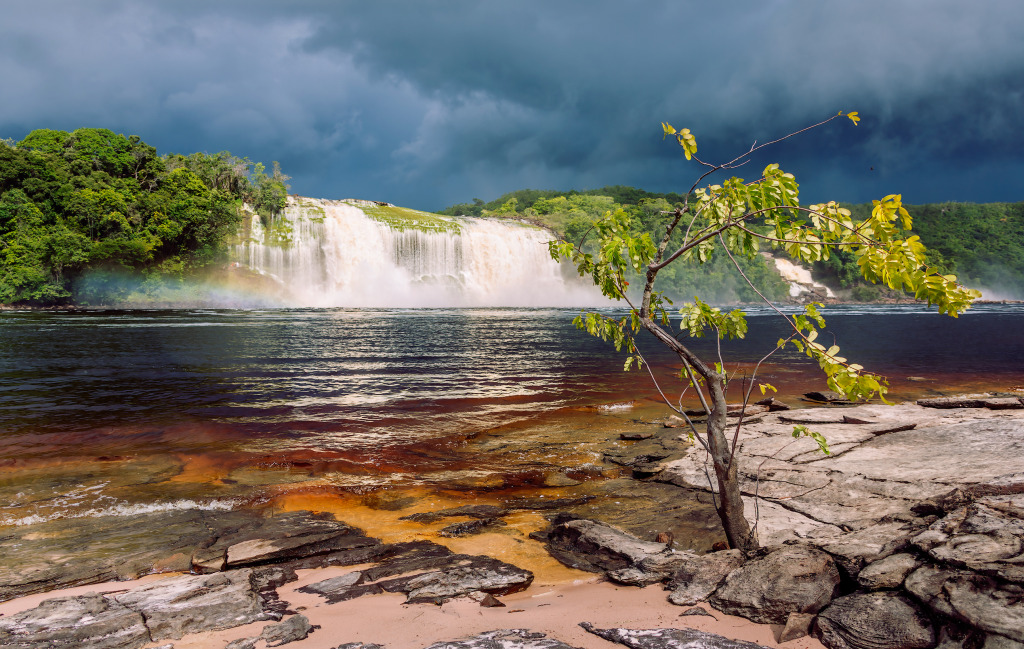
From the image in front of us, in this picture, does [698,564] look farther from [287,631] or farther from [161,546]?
[161,546]

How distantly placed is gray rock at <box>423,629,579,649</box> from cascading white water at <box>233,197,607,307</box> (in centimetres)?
5578

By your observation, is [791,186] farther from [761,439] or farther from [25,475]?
[25,475]

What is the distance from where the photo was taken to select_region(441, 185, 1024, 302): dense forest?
96.2 metres

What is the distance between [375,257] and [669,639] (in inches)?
2224

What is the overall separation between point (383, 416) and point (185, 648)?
8.18 m

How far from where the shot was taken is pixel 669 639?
113 inches

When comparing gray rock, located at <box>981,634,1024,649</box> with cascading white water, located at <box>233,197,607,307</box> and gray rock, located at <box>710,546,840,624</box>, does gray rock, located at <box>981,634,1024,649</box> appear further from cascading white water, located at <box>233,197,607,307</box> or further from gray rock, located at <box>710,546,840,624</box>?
cascading white water, located at <box>233,197,607,307</box>

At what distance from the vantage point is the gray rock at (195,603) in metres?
3.31

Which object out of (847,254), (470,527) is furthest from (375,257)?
(847,254)

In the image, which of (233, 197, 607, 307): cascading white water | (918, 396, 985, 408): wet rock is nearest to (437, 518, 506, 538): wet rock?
(918, 396, 985, 408): wet rock

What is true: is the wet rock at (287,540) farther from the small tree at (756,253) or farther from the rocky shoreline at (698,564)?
the small tree at (756,253)

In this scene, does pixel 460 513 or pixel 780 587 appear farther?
pixel 460 513


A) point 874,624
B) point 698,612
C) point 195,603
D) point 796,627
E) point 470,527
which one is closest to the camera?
point 874,624

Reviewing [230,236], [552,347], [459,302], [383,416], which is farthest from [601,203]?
[383,416]
